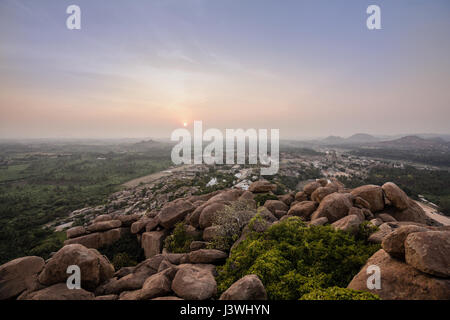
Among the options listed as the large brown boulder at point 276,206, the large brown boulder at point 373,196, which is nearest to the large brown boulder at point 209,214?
the large brown boulder at point 276,206

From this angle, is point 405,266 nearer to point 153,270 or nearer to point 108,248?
point 153,270

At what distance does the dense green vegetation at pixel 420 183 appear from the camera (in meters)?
46.0

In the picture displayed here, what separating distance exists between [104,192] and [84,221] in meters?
24.4

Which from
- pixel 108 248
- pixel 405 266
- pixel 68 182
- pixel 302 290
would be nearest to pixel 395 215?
pixel 405 266

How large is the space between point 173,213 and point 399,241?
49.5 ft

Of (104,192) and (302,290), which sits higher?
(302,290)

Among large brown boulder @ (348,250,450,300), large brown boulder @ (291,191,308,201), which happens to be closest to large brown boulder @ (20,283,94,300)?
large brown boulder @ (348,250,450,300)

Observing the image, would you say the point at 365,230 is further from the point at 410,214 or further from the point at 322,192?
the point at 410,214

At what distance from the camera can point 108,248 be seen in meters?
15.6

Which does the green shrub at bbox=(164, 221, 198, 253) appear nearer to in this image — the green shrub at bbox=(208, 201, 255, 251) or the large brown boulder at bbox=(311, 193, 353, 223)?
the green shrub at bbox=(208, 201, 255, 251)

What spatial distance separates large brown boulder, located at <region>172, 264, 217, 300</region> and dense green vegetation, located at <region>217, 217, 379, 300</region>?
46 cm

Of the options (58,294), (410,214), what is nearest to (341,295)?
(58,294)

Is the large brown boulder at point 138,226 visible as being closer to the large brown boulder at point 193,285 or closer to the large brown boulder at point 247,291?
the large brown boulder at point 193,285
